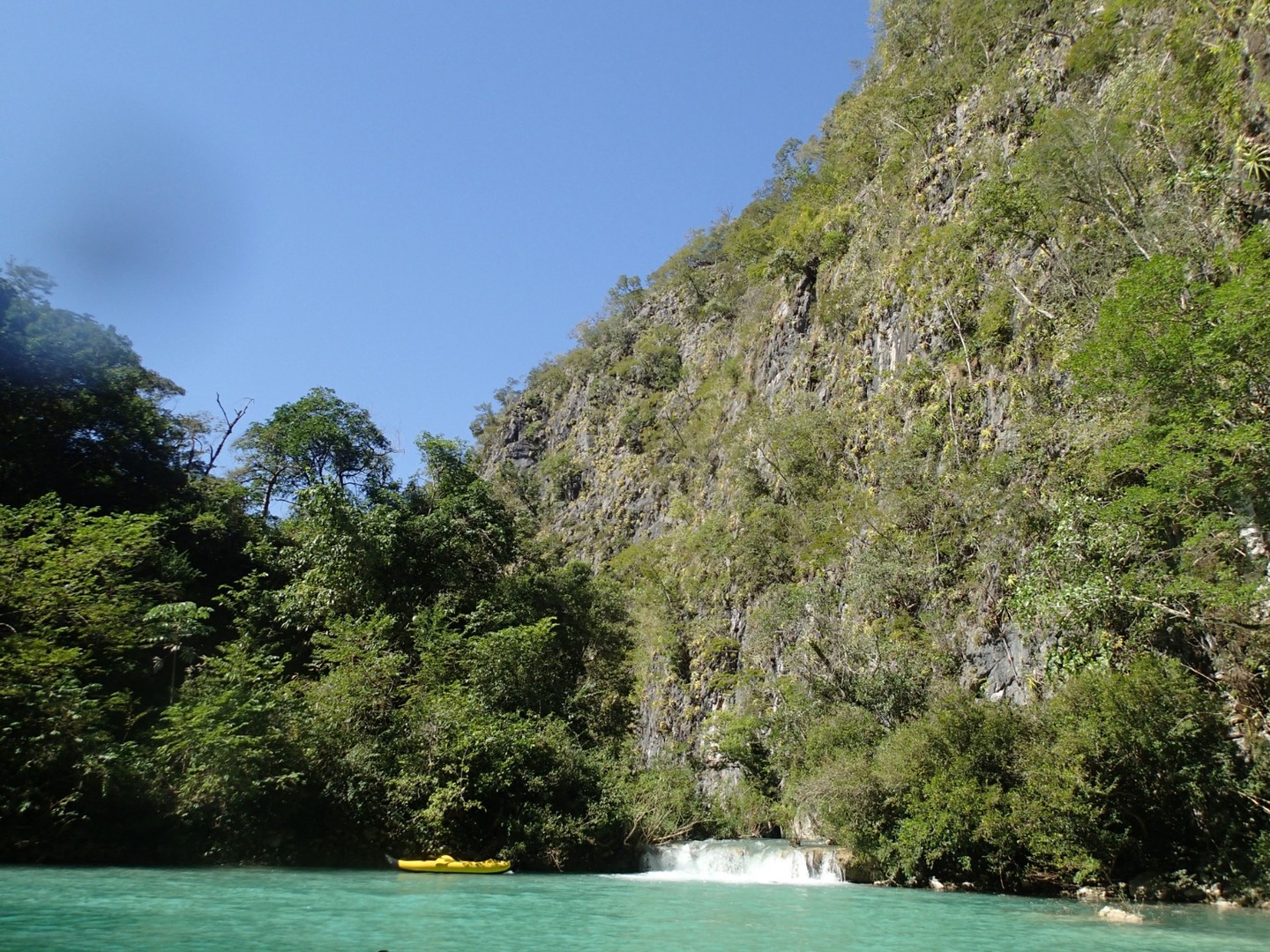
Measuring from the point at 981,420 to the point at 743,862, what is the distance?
12.6 metres

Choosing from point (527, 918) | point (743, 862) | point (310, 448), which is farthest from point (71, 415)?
point (743, 862)

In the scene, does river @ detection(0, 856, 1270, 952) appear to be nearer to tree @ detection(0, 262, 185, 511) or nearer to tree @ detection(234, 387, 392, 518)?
tree @ detection(0, 262, 185, 511)

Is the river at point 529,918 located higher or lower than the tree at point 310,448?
lower

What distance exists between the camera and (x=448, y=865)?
52.7ft

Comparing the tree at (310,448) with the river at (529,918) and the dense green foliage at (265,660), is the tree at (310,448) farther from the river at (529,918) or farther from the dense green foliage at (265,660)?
the river at (529,918)

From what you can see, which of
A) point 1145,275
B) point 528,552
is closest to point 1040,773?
point 1145,275

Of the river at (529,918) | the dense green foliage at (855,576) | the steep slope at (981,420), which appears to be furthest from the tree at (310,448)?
the river at (529,918)

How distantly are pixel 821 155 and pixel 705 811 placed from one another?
3531 centimetres

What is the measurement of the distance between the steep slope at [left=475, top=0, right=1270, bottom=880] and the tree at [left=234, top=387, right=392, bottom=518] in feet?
43.4

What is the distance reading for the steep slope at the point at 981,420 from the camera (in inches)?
511

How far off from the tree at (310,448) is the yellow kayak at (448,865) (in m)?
16.9

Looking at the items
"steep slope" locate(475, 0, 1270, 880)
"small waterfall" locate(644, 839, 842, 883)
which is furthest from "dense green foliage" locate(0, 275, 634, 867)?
"steep slope" locate(475, 0, 1270, 880)

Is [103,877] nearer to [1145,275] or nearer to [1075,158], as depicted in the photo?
[1145,275]

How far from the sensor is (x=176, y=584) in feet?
66.8
